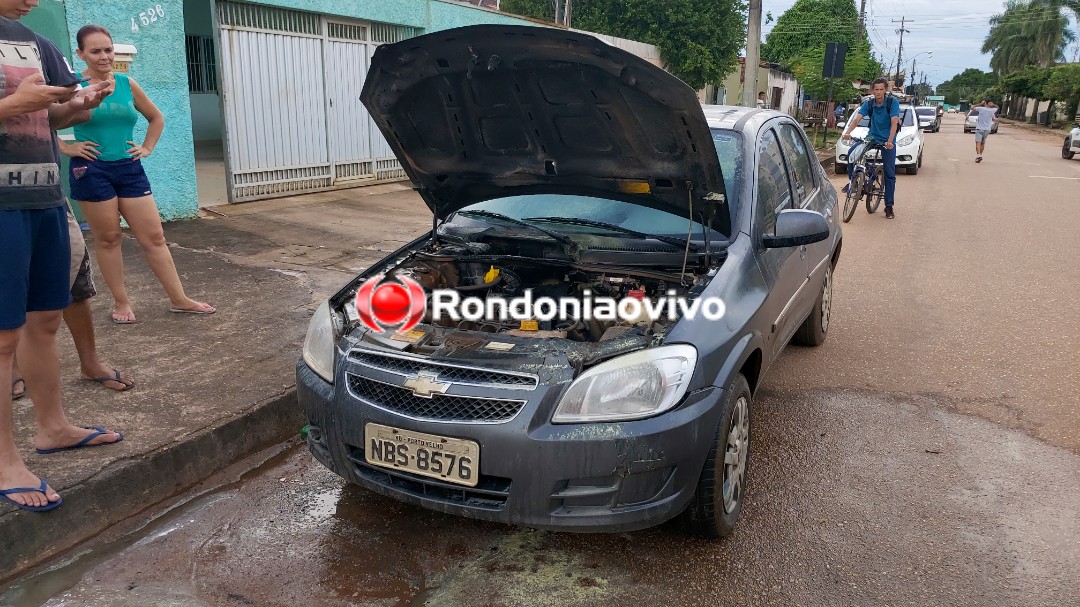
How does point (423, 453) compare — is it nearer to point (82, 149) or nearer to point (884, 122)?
point (82, 149)

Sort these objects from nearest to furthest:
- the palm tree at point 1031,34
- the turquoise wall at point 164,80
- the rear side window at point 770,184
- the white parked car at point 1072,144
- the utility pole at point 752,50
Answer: the rear side window at point 770,184 < the turquoise wall at point 164,80 < the utility pole at point 752,50 < the white parked car at point 1072,144 < the palm tree at point 1031,34

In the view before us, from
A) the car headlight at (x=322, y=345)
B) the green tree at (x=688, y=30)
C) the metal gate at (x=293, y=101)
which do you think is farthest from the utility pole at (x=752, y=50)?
the car headlight at (x=322, y=345)

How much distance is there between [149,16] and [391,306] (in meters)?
5.93

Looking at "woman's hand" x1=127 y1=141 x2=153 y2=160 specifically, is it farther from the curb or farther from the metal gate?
the metal gate

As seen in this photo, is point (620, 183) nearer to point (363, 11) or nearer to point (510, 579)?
point (510, 579)

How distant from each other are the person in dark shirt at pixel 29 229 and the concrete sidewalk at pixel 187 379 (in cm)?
18

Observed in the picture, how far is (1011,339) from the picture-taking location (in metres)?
5.50

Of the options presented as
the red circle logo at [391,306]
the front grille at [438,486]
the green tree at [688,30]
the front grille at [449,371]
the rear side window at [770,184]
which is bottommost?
the front grille at [438,486]

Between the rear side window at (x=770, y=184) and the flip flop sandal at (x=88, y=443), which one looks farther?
the rear side window at (x=770, y=184)

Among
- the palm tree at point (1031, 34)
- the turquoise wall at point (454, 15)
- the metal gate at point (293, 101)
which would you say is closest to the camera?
the metal gate at point (293, 101)

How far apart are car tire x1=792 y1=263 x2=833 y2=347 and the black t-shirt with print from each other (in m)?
4.11

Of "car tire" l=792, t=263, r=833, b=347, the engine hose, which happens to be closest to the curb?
the engine hose

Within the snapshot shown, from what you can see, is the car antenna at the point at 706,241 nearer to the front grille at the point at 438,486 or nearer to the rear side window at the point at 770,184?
the rear side window at the point at 770,184

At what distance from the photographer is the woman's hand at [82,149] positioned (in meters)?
4.50
